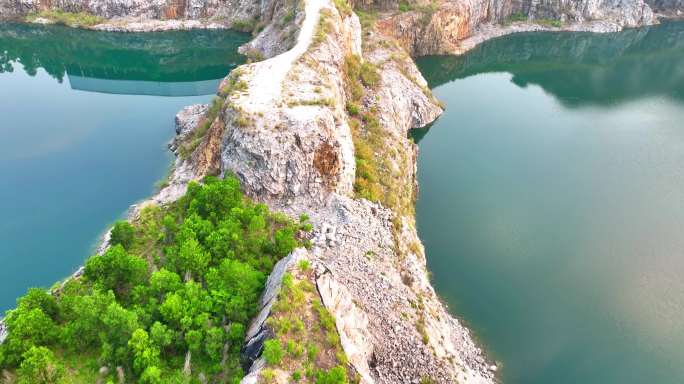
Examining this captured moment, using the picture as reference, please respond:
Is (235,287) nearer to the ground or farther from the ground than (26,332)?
nearer to the ground

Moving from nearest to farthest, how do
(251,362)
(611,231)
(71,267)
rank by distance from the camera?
(251,362) → (71,267) → (611,231)

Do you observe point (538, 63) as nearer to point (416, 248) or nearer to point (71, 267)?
point (416, 248)

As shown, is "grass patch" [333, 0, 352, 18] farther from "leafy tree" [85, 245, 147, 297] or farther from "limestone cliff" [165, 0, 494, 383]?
Answer: "leafy tree" [85, 245, 147, 297]

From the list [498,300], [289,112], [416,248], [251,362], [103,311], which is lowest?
[498,300]

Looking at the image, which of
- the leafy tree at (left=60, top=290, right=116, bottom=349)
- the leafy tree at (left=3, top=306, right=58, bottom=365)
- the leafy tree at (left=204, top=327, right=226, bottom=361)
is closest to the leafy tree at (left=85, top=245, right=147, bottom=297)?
the leafy tree at (left=60, top=290, right=116, bottom=349)

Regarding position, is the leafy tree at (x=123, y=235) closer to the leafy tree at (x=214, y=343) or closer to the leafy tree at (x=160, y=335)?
the leafy tree at (x=160, y=335)

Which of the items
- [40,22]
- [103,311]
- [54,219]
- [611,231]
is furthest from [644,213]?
[40,22]

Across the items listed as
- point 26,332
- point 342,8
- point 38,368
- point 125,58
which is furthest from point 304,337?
point 125,58

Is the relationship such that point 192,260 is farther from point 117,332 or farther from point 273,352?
point 273,352
